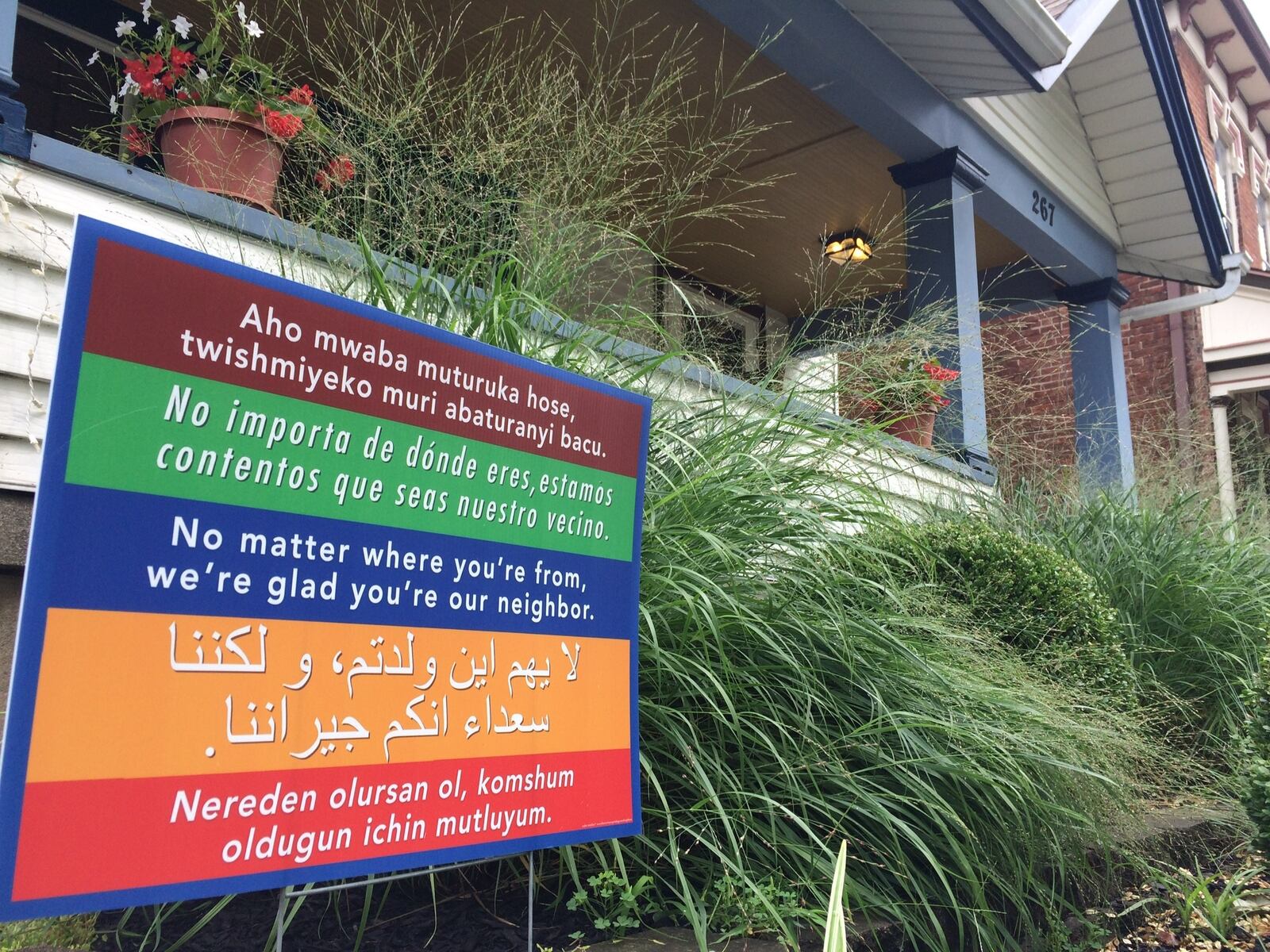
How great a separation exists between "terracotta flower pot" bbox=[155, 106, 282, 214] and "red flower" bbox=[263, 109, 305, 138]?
63mm

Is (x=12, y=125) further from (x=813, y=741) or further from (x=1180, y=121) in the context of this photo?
(x=1180, y=121)

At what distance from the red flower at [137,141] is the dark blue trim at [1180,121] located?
7270 mm

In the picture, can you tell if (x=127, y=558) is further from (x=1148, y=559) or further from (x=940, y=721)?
(x=1148, y=559)

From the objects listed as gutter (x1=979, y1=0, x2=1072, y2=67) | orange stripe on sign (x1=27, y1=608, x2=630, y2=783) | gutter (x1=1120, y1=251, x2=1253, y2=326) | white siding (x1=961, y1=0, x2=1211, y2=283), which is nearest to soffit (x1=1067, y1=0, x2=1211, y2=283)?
white siding (x1=961, y1=0, x2=1211, y2=283)

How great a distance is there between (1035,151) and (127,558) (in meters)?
7.88

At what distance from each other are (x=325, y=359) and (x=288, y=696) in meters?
0.54

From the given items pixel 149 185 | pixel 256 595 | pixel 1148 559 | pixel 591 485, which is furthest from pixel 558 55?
pixel 256 595

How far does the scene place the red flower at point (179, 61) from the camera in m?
3.39

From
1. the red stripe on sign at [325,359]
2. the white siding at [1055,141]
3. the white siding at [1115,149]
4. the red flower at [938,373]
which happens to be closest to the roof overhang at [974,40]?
the white siding at [1055,141]

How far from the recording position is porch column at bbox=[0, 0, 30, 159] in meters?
2.71

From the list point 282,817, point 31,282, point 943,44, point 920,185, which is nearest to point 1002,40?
point 943,44

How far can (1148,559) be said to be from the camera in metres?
4.76

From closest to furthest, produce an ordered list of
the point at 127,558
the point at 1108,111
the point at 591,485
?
the point at 127,558, the point at 591,485, the point at 1108,111

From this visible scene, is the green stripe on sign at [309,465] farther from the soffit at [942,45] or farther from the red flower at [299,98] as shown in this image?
the soffit at [942,45]
